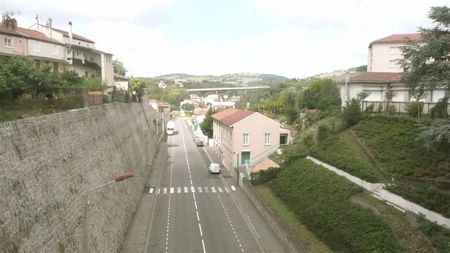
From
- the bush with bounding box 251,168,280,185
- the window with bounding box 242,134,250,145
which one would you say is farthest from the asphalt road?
the window with bounding box 242,134,250,145

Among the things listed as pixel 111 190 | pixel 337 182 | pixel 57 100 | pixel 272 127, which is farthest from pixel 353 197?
pixel 272 127

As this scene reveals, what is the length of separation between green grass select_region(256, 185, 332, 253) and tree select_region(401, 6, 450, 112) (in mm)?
10297

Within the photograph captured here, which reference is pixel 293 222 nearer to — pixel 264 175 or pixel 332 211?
pixel 332 211

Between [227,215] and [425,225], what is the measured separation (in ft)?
62.6

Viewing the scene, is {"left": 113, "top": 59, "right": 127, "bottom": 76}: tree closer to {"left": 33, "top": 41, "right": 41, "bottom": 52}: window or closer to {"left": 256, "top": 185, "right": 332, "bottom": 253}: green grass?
{"left": 33, "top": 41, "right": 41, "bottom": 52}: window

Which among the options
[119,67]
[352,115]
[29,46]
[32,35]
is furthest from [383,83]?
[119,67]

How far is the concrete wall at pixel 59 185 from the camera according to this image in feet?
48.4

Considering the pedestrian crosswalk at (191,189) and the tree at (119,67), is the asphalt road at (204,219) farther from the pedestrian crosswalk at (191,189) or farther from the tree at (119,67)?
the tree at (119,67)

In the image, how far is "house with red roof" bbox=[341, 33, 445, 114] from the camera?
4069cm

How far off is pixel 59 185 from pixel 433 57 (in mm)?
20373

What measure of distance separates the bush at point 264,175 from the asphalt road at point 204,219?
2.05 m

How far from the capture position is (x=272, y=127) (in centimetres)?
5744

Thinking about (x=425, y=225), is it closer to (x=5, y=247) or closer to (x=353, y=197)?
(x=353, y=197)

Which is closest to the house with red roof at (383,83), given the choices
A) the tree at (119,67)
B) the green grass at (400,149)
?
the green grass at (400,149)
